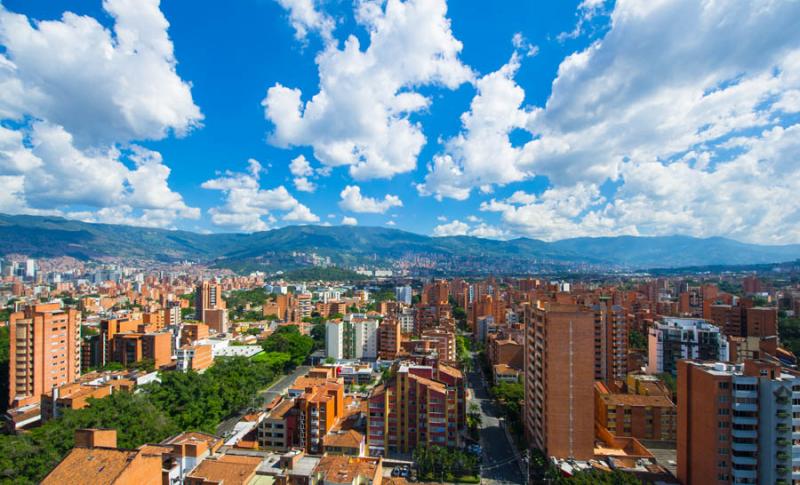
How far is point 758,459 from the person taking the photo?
10.7 m

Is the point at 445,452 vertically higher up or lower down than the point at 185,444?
lower down

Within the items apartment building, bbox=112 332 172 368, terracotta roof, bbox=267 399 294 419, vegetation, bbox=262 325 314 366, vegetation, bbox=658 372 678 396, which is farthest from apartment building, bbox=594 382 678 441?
apartment building, bbox=112 332 172 368

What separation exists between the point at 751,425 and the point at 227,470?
533 inches

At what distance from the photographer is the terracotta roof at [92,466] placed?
7.48 meters

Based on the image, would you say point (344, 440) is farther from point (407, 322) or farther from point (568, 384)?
point (407, 322)

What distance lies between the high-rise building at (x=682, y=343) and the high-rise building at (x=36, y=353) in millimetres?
30635

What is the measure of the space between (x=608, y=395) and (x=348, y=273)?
95240mm

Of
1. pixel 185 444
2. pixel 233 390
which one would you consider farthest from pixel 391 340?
pixel 185 444

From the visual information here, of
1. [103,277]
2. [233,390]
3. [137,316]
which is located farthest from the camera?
[103,277]

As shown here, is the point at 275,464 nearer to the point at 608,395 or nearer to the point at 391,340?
the point at 608,395

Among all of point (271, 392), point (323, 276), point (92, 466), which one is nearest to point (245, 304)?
point (271, 392)

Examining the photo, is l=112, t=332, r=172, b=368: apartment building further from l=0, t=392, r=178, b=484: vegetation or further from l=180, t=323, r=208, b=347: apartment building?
l=0, t=392, r=178, b=484: vegetation

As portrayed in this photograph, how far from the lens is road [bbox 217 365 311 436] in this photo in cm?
1844

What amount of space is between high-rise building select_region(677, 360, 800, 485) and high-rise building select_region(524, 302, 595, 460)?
3.26 meters
